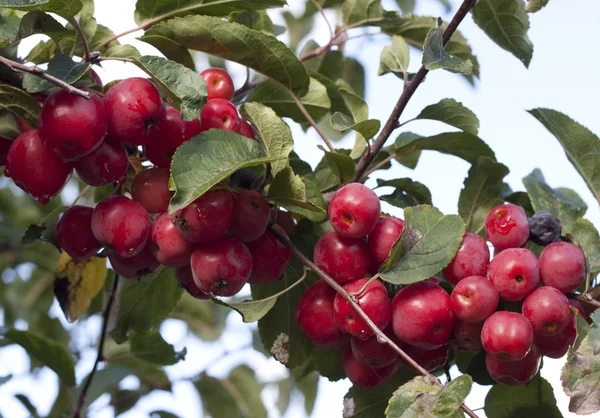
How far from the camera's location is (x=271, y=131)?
52.8 inches

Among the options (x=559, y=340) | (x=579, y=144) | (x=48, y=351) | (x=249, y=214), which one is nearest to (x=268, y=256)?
(x=249, y=214)

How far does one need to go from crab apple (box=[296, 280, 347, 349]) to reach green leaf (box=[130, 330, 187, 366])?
81 cm

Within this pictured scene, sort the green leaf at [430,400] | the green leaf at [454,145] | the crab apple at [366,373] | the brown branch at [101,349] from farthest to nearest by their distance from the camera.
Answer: the brown branch at [101,349] < the green leaf at [454,145] < the crab apple at [366,373] < the green leaf at [430,400]

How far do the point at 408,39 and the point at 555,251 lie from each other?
813 millimetres

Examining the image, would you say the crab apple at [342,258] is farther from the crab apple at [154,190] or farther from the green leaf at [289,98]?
the green leaf at [289,98]

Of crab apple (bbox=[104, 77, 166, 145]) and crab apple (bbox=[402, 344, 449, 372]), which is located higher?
crab apple (bbox=[104, 77, 166, 145])

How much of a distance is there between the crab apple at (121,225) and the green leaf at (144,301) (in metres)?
0.43

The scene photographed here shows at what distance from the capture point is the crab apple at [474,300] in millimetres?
1267

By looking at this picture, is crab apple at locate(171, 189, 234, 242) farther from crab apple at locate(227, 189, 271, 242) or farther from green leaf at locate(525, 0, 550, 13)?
green leaf at locate(525, 0, 550, 13)

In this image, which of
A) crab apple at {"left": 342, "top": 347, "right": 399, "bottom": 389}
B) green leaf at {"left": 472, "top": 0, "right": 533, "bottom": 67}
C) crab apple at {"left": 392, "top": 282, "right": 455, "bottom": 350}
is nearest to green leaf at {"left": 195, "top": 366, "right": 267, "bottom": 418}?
crab apple at {"left": 342, "top": 347, "right": 399, "bottom": 389}

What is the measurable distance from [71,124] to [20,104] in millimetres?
172

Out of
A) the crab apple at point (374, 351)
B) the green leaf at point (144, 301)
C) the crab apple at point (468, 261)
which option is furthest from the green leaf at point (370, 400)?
the green leaf at point (144, 301)

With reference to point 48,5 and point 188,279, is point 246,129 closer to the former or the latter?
point 188,279

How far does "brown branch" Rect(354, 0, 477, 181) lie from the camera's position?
1.34 metres
